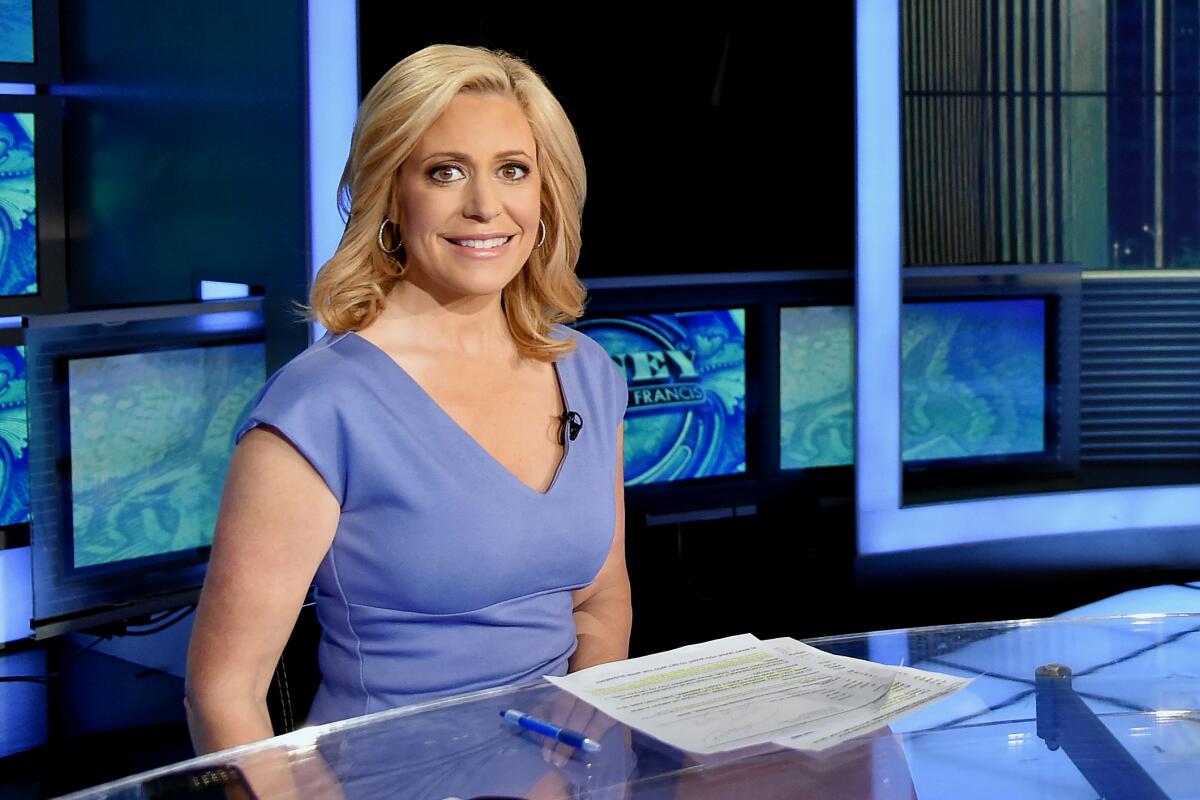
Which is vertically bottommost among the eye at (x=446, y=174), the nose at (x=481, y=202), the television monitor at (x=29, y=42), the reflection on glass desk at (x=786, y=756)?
the reflection on glass desk at (x=786, y=756)

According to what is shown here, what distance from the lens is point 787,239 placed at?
4949 mm

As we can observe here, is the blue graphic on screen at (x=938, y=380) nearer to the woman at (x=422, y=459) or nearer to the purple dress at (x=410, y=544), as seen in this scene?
the woman at (x=422, y=459)

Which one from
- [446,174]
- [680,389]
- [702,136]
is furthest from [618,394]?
[702,136]

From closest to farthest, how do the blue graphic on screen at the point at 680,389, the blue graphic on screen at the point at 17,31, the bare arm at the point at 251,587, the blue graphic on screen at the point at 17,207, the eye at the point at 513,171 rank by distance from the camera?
the bare arm at the point at 251,587 → the eye at the point at 513,171 → the blue graphic on screen at the point at 17,207 → the blue graphic on screen at the point at 17,31 → the blue graphic on screen at the point at 680,389

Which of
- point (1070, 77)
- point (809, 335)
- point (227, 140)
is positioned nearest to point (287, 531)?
point (227, 140)

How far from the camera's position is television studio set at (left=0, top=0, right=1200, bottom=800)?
45.6 inches

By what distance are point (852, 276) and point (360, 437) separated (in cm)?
312

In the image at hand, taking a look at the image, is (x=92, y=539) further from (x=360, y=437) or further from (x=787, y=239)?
(x=787, y=239)

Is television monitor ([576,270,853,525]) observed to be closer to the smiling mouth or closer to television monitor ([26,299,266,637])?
television monitor ([26,299,266,637])

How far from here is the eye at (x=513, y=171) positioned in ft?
4.89

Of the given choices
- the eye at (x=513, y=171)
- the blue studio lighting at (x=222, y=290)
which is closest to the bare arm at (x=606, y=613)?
the eye at (x=513, y=171)

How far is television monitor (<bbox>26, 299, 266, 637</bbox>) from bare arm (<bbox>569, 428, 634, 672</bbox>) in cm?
180

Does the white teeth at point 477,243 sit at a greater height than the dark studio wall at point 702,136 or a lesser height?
lesser

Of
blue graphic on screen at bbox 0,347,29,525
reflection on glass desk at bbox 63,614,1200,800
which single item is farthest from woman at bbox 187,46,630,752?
blue graphic on screen at bbox 0,347,29,525
